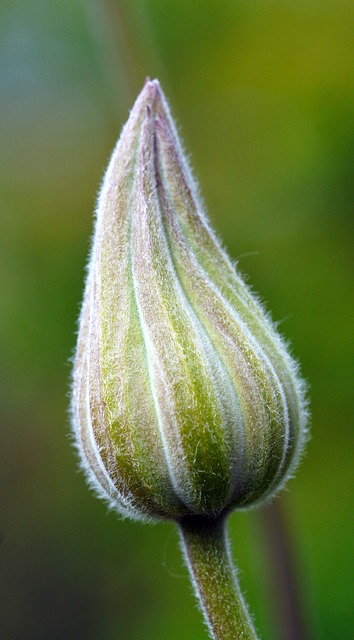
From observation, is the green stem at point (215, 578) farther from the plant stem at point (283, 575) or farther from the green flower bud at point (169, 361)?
the plant stem at point (283, 575)

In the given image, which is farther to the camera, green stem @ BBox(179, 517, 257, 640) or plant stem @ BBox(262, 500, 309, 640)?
plant stem @ BBox(262, 500, 309, 640)

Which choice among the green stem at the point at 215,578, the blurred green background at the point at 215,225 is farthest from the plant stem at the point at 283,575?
the green stem at the point at 215,578

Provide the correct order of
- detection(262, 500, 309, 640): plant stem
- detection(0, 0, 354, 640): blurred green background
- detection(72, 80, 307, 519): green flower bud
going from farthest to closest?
detection(0, 0, 354, 640): blurred green background → detection(262, 500, 309, 640): plant stem → detection(72, 80, 307, 519): green flower bud

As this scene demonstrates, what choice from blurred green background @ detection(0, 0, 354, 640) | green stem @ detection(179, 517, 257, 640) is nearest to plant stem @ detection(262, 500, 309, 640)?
blurred green background @ detection(0, 0, 354, 640)

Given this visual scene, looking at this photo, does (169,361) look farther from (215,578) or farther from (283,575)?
(283,575)

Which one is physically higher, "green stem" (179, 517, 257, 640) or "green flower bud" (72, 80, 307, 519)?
"green flower bud" (72, 80, 307, 519)

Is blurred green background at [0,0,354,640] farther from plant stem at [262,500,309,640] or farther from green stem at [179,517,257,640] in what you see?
green stem at [179,517,257,640]

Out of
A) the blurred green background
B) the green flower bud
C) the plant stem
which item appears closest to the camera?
the green flower bud

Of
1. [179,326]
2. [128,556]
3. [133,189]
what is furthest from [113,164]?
[128,556]
